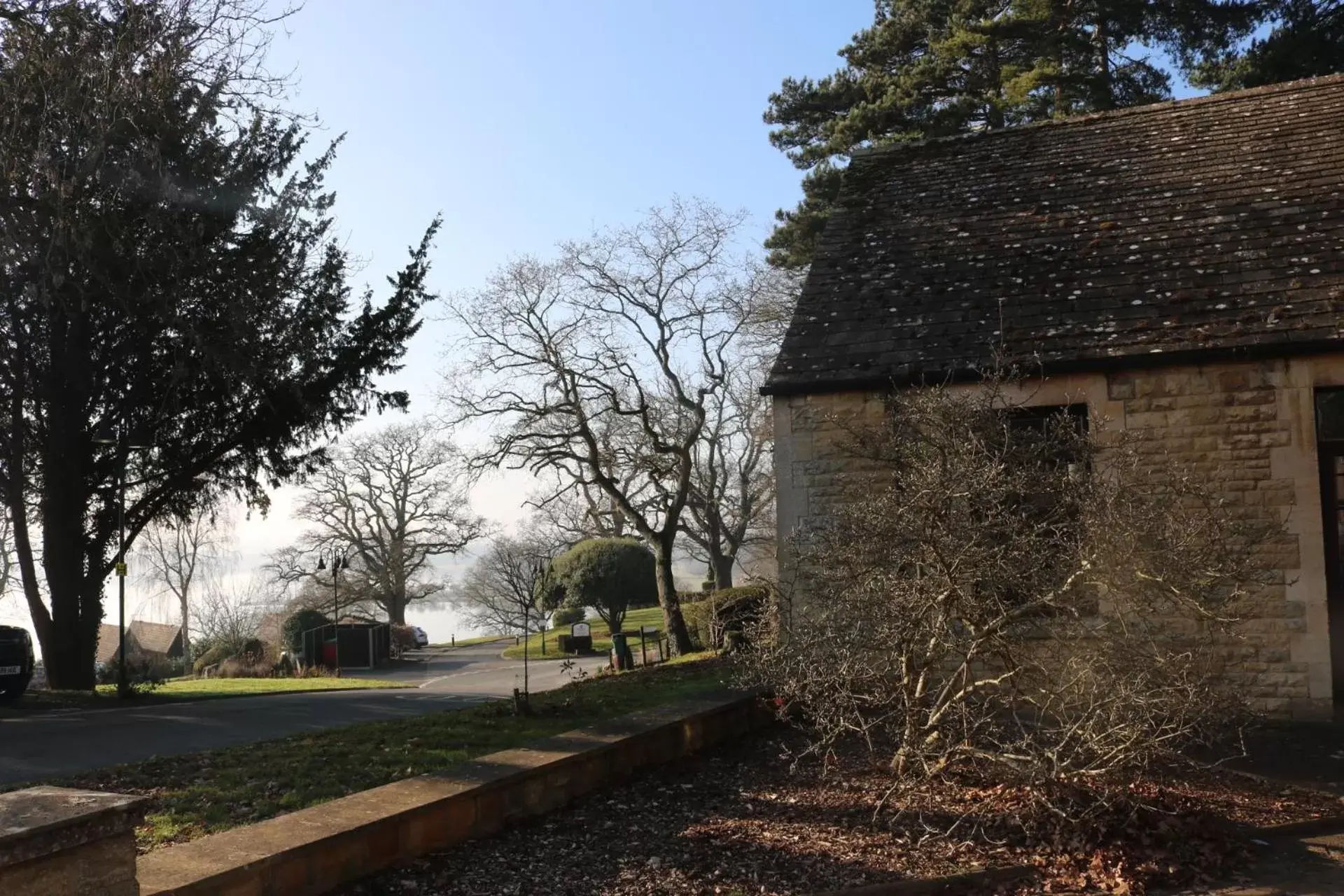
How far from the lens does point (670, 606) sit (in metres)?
20.2

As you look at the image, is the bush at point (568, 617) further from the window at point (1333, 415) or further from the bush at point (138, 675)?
the window at point (1333, 415)

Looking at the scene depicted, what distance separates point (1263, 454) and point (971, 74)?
16582 millimetres

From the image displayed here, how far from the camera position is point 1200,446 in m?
9.30

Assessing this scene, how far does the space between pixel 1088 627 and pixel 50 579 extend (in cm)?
1585

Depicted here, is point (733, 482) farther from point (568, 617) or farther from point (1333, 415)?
point (1333, 415)

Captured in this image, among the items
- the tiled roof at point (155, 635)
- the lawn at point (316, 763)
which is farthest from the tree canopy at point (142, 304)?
the tiled roof at point (155, 635)

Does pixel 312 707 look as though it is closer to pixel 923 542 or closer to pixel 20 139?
pixel 20 139

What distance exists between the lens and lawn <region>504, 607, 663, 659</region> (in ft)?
95.0

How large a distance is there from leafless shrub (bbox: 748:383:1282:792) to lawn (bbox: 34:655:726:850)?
8.07ft

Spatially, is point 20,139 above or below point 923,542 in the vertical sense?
above

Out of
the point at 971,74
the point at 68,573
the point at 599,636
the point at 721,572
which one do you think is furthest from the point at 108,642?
the point at 971,74

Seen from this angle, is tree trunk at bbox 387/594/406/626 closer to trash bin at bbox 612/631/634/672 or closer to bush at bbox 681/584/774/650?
bush at bbox 681/584/774/650

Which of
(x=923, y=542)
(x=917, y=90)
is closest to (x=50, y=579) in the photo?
(x=923, y=542)

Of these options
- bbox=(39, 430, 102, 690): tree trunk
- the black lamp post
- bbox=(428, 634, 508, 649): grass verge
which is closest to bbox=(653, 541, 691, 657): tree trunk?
the black lamp post
